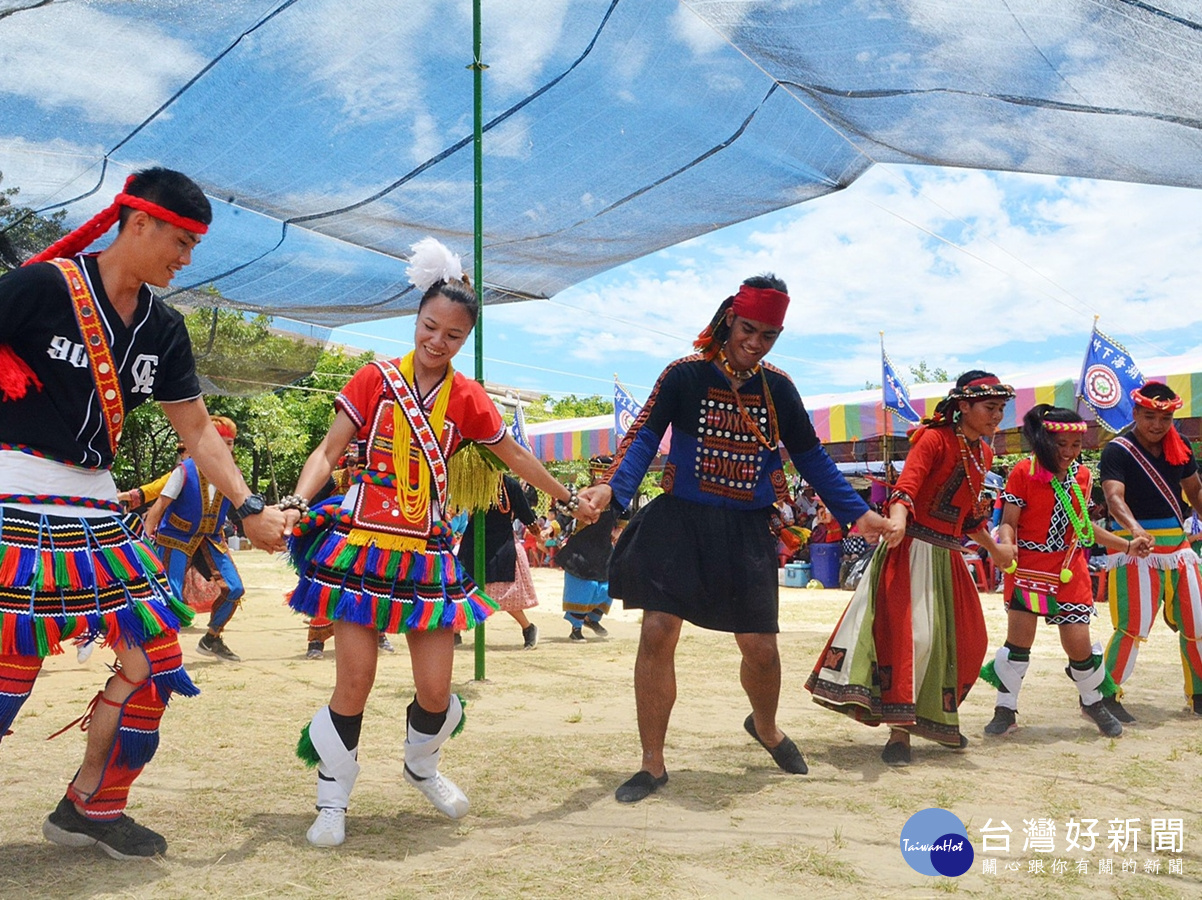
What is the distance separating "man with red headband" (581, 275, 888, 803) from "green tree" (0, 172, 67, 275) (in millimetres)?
4844

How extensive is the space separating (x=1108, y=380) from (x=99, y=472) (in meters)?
11.7

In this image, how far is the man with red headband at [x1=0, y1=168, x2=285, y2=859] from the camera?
9.22 feet

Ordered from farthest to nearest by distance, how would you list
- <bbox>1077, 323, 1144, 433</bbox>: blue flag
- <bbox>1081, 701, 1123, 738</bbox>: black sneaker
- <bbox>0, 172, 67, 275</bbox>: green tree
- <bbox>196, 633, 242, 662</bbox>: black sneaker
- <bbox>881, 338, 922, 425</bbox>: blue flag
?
<bbox>881, 338, 922, 425</bbox>: blue flag
<bbox>1077, 323, 1144, 433</bbox>: blue flag
<bbox>196, 633, 242, 662</bbox>: black sneaker
<bbox>0, 172, 67, 275</bbox>: green tree
<bbox>1081, 701, 1123, 738</bbox>: black sneaker

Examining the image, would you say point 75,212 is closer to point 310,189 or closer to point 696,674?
point 310,189

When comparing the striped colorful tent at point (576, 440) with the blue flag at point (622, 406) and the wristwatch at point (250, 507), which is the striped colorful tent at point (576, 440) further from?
the wristwatch at point (250, 507)

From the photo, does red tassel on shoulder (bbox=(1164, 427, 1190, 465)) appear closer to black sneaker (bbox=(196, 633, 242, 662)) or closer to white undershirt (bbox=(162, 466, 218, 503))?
white undershirt (bbox=(162, 466, 218, 503))

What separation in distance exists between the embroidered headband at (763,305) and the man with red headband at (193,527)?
460 centimetres

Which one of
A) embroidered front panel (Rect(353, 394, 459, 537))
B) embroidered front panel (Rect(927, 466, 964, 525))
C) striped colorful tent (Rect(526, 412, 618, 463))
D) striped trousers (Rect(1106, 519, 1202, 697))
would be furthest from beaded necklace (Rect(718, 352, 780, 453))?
striped colorful tent (Rect(526, 412, 618, 463))

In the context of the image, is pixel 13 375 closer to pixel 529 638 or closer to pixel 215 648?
pixel 215 648

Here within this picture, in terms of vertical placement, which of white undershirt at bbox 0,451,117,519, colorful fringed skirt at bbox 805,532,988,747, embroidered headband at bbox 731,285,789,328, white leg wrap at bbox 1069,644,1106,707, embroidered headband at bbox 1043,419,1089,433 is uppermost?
embroidered headband at bbox 731,285,789,328

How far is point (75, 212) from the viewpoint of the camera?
23.0ft

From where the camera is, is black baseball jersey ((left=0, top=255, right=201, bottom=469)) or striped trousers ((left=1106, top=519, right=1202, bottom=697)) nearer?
black baseball jersey ((left=0, top=255, right=201, bottom=469))

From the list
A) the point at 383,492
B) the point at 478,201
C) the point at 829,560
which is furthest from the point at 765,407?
the point at 829,560

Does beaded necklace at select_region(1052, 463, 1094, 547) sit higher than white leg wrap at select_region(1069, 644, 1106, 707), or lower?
higher
